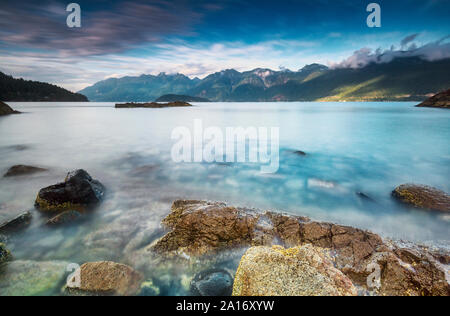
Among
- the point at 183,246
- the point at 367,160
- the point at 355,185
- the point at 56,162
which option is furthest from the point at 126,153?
the point at 367,160

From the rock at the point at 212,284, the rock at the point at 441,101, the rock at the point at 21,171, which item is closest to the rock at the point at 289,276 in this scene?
the rock at the point at 212,284

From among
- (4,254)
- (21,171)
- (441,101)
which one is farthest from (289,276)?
(441,101)

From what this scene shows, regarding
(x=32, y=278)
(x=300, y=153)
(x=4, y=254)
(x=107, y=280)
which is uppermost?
(x=300, y=153)

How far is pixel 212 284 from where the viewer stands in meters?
4.21

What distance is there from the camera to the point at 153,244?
17.7 feet

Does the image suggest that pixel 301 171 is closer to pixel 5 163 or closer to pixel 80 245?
pixel 80 245

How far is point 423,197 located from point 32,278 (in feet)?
37.6

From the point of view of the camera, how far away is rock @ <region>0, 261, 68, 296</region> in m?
4.04

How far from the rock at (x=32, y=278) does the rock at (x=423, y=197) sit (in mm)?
10526

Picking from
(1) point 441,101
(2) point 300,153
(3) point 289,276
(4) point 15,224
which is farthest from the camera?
(1) point 441,101

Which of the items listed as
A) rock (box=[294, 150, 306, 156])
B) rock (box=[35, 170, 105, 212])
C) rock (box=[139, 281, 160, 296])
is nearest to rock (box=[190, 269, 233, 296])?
rock (box=[139, 281, 160, 296])

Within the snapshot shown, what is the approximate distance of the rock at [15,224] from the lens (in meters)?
5.80

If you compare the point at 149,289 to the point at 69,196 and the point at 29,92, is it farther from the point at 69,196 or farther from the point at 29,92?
the point at 29,92
